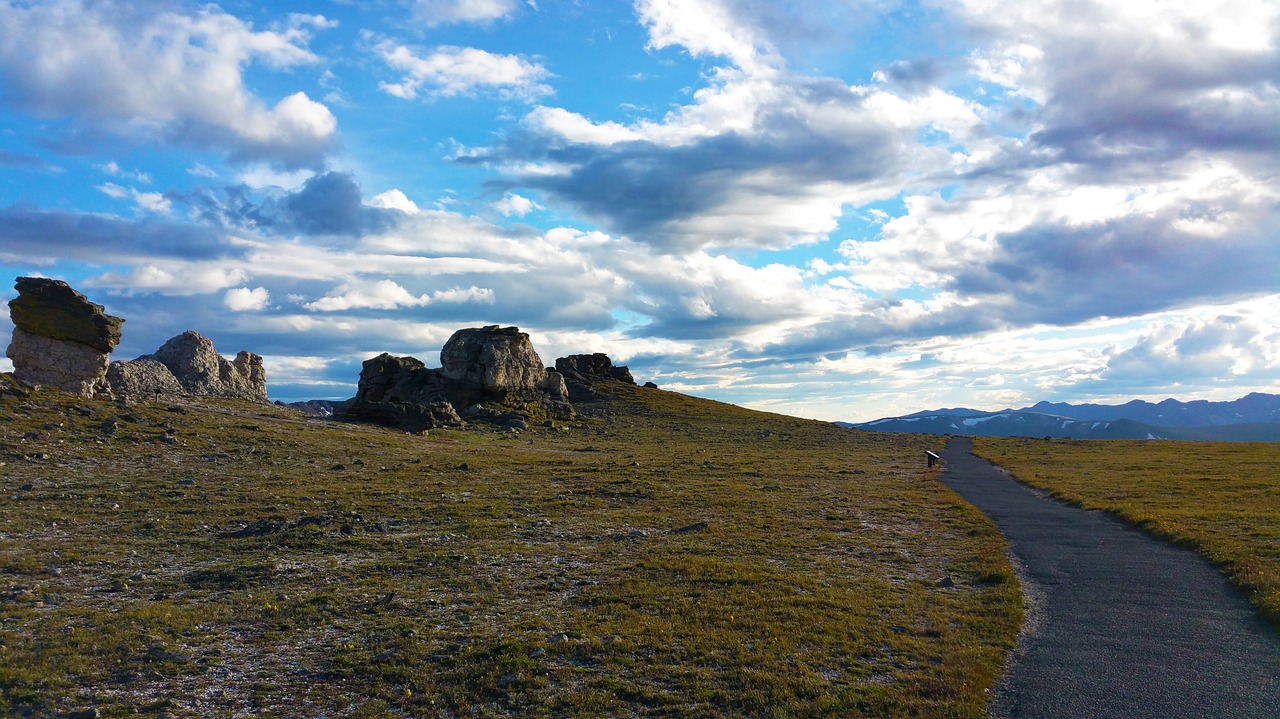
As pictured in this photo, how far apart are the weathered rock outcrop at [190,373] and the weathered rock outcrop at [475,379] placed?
1474 centimetres

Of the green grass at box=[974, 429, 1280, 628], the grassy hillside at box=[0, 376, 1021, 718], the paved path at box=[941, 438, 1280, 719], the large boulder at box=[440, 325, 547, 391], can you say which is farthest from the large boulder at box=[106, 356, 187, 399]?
the green grass at box=[974, 429, 1280, 628]

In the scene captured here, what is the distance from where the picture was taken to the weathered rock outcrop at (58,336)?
175ft

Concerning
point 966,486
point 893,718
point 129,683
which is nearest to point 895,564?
point 893,718

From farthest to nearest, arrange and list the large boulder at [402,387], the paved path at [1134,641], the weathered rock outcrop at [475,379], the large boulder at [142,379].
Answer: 1. the weathered rock outcrop at [475,379]
2. the large boulder at [402,387]
3. the large boulder at [142,379]
4. the paved path at [1134,641]

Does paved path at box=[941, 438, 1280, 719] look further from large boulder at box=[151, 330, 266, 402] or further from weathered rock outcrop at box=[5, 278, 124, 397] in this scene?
large boulder at box=[151, 330, 266, 402]

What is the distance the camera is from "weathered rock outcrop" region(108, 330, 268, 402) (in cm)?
7281

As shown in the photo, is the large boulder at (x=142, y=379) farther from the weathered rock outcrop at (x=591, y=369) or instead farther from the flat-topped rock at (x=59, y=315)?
the weathered rock outcrop at (x=591, y=369)

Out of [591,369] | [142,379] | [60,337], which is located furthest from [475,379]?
[591,369]

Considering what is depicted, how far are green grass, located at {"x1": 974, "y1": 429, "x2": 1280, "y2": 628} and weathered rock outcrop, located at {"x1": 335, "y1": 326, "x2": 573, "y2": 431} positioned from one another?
58.5 meters

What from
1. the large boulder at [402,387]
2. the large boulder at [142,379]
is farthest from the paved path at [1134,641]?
the large boulder at [142,379]

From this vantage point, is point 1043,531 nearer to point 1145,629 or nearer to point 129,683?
point 1145,629

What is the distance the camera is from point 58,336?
54.1m

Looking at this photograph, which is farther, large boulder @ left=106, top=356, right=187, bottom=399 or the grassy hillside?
large boulder @ left=106, top=356, right=187, bottom=399

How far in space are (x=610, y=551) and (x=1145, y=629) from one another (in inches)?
621
